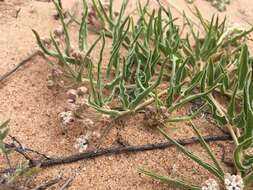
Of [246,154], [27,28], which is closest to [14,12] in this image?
[27,28]

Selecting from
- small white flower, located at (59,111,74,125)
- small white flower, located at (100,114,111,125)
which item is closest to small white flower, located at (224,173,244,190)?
small white flower, located at (100,114,111,125)

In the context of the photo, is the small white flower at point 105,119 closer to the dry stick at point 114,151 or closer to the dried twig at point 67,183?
the dry stick at point 114,151

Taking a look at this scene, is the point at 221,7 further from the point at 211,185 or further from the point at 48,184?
the point at 48,184

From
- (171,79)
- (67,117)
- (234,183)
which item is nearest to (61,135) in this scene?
(67,117)

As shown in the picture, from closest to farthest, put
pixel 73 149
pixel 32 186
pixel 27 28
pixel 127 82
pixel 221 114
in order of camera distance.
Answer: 1. pixel 32 186
2. pixel 73 149
3. pixel 221 114
4. pixel 127 82
5. pixel 27 28

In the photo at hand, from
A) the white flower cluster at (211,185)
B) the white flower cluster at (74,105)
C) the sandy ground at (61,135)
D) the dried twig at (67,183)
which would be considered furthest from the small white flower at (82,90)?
the white flower cluster at (211,185)

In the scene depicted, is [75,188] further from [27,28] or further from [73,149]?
[27,28]
